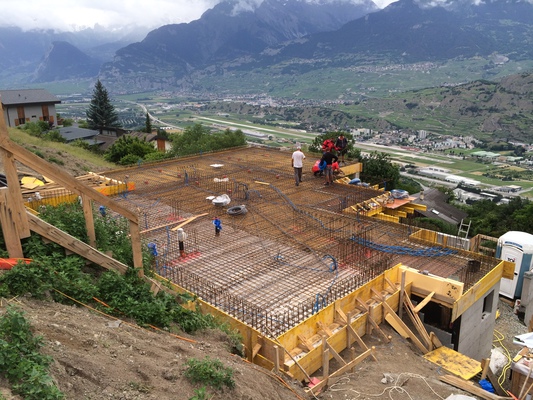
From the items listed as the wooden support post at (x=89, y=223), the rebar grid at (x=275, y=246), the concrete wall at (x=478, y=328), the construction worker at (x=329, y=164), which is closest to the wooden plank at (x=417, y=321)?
the rebar grid at (x=275, y=246)

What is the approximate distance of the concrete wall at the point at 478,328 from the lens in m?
10.9

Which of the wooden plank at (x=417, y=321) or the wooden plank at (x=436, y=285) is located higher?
the wooden plank at (x=436, y=285)

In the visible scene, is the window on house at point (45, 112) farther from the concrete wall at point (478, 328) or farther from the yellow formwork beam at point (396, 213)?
the concrete wall at point (478, 328)

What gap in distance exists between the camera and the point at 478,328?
11.7 meters

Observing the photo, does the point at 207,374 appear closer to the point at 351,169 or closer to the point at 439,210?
the point at 351,169

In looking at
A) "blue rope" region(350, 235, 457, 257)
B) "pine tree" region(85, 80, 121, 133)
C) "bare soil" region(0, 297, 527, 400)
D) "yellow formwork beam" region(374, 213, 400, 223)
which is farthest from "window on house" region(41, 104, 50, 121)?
"bare soil" region(0, 297, 527, 400)

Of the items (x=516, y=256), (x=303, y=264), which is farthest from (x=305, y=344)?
(x=516, y=256)

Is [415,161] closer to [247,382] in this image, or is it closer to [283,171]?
[283,171]

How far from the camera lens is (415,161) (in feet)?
240

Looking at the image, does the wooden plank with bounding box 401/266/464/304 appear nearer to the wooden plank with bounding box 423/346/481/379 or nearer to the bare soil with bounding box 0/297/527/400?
the wooden plank with bounding box 423/346/481/379

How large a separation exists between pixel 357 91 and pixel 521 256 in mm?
176956

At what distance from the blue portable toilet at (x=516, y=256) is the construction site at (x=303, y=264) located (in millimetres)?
3884

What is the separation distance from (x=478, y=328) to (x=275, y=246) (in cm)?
604

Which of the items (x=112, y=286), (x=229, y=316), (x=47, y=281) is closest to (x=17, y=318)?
(x=47, y=281)
